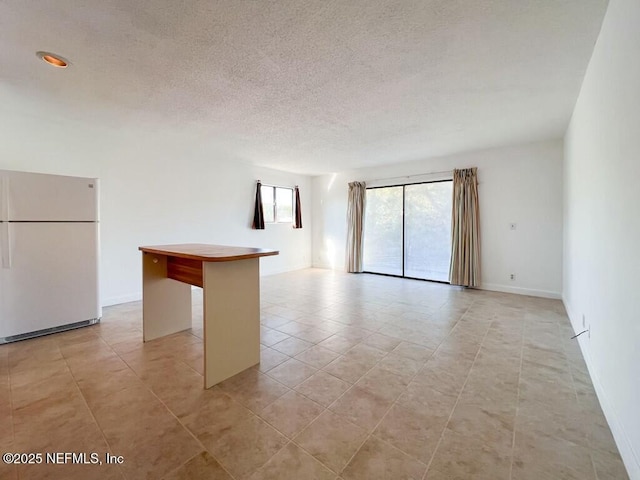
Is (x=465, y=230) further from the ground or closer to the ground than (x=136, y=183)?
closer to the ground

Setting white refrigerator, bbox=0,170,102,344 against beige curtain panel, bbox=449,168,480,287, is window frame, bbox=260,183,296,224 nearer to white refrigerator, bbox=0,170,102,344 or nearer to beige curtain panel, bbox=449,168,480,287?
white refrigerator, bbox=0,170,102,344

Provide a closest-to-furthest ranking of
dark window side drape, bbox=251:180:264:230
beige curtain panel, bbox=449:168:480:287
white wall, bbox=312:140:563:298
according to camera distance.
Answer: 1. white wall, bbox=312:140:563:298
2. beige curtain panel, bbox=449:168:480:287
3. dark window side drape, bbox=251:180:264:230

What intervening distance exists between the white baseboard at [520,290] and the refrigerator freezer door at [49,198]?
597 centimetres

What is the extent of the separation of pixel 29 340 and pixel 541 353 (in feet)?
16.3

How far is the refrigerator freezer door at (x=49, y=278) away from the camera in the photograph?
9.03 feet

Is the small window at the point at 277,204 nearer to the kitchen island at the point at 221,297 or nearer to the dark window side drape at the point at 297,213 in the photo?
the dark window side drape at the point at 297,213

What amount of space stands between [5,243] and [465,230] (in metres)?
6.16

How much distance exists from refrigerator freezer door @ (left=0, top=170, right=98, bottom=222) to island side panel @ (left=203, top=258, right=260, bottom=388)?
2.24 metres

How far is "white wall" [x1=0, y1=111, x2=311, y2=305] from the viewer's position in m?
3.55

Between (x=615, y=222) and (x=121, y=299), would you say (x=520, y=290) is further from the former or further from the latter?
(x=121, y=299)

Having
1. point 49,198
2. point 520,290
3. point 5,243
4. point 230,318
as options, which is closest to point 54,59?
point 49,198

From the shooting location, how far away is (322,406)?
1820 millimetres

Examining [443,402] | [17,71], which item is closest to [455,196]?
[443,402]

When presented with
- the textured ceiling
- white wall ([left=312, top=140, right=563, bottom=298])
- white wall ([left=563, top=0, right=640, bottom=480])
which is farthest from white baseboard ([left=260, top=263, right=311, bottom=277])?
white wall ([left=563, top=0, right=640, bottom=480])
